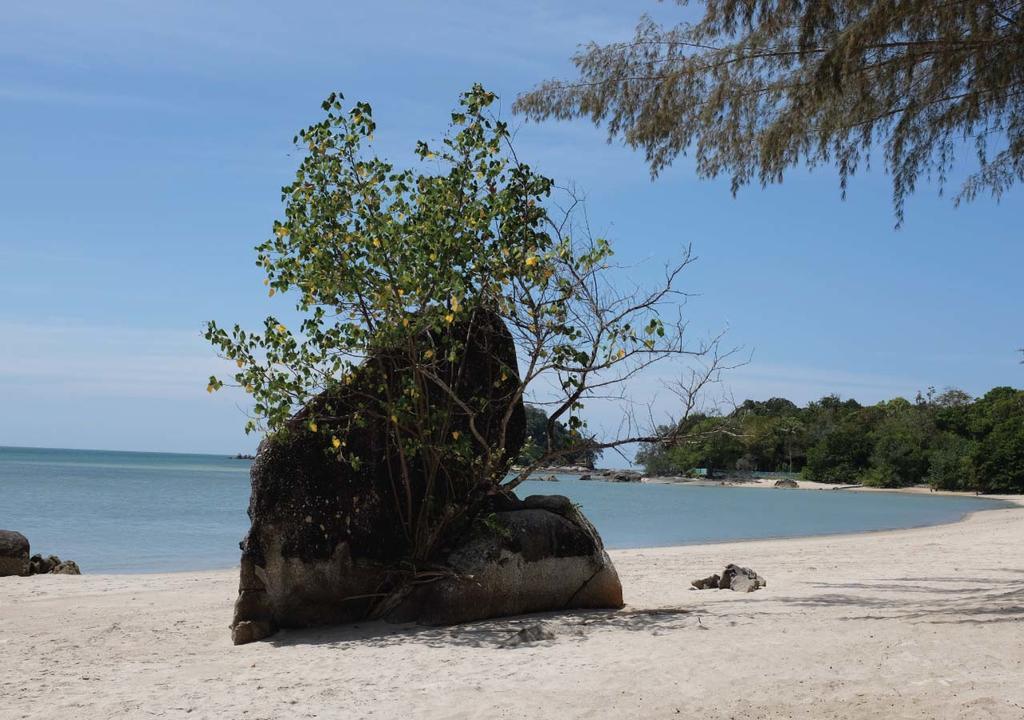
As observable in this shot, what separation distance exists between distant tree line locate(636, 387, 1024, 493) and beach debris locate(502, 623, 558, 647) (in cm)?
4120

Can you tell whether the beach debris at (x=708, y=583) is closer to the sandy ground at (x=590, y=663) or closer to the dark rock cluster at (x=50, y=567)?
the sandy ground at (x=590, y=663)

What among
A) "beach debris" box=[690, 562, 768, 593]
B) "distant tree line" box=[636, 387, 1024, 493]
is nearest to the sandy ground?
"beach debris" box=[690, 562, 768, 593]

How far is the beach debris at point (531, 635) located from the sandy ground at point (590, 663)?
0.08 m

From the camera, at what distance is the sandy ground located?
5637mm

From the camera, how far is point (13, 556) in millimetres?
15352

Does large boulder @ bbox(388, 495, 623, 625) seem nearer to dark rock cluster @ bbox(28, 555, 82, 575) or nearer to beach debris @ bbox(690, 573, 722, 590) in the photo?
beach debris @ bbox(690, 573, 722, 590)

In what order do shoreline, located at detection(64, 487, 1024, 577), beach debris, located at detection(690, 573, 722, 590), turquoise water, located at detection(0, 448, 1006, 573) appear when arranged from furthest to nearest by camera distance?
turquoise water, located at detection(0, 448, 1006, 573), shoreline, located at detection(64, 487, 1024, 577), beach debris, located at detection(690, 573, 722, 590)

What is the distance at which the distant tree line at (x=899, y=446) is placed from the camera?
59438mm

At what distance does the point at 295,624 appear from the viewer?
28.3ft

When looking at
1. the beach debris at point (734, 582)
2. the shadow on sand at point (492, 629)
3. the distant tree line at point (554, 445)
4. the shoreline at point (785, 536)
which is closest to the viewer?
the shadow on sand at point (492, 629)

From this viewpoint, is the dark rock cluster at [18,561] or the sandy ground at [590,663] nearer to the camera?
the sandy ground at [590,663]

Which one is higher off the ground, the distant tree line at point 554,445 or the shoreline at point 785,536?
the distant tree line at point 554,445

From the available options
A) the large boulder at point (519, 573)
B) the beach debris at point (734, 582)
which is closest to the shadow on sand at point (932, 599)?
the beach debris at point (734, 582)

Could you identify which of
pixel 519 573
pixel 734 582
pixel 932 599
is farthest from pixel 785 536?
pixel 519 573
